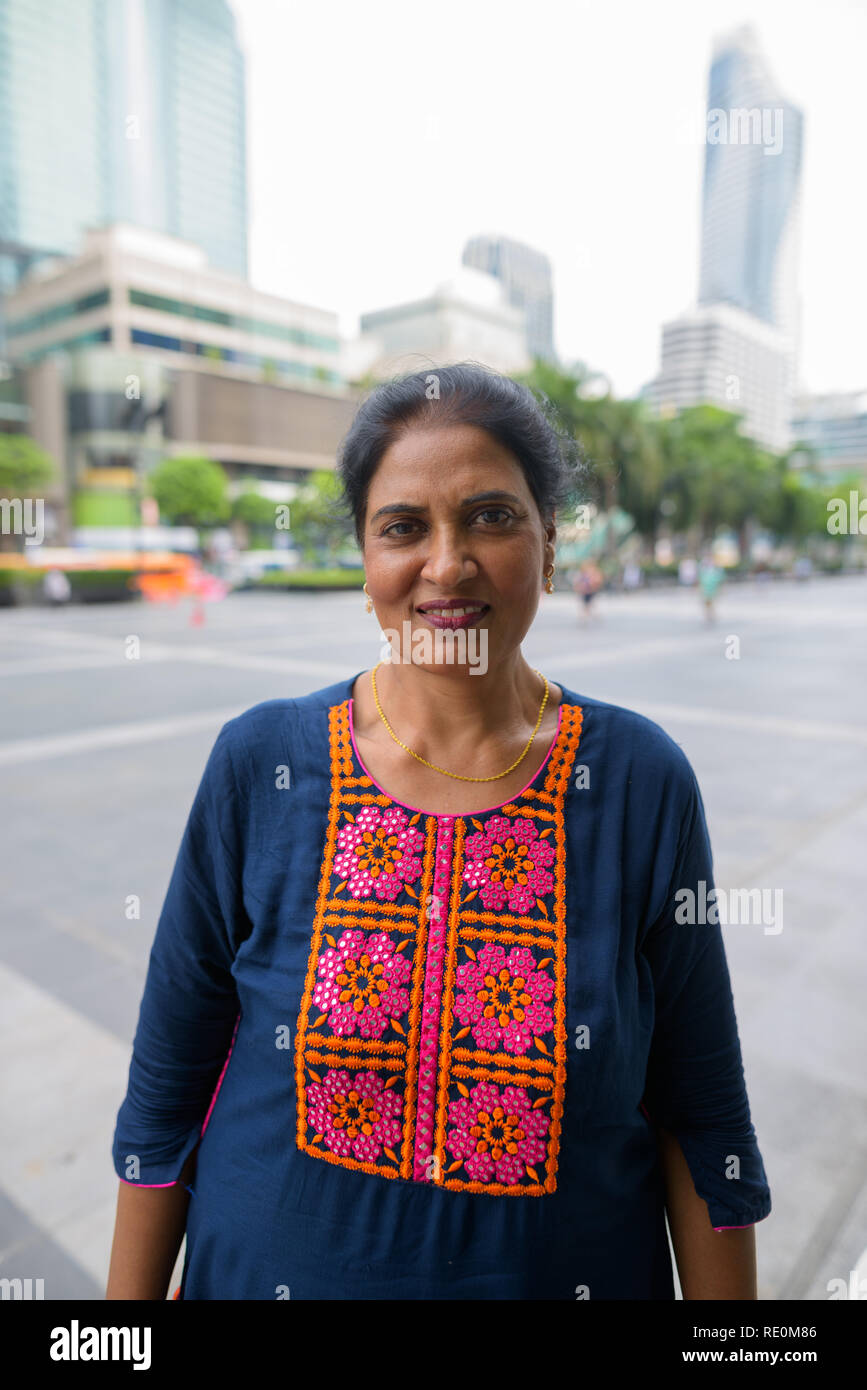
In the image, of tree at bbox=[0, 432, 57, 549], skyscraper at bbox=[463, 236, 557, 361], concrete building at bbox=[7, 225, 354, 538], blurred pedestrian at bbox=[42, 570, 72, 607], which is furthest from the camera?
concrete building at bbox=[7, 225, 354, 538]

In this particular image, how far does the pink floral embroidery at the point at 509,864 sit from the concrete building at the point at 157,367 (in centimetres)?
4637

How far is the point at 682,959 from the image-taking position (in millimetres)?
1124

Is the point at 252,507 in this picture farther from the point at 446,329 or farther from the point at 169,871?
the point at 169,871

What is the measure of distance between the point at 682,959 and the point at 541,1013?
0.20 m

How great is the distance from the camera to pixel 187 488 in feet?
142

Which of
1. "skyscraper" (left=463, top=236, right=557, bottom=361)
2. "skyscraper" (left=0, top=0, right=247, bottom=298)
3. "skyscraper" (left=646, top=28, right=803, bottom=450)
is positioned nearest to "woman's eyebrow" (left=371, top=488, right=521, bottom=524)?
"skyscraper" (left=646, top=28, right=803, bottom=450)

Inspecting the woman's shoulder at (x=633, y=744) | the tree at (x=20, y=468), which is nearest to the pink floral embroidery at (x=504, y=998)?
the woman's shoulder at (x=633, y=744)

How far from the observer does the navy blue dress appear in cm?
104

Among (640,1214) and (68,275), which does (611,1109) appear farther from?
(68,275)

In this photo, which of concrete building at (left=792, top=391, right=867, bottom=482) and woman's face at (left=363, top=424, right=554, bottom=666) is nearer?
woman's face at (left=363, top=424, right=554, bottom=666)

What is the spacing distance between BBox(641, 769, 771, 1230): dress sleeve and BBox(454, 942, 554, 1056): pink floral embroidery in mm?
161

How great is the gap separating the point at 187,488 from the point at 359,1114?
44998mm

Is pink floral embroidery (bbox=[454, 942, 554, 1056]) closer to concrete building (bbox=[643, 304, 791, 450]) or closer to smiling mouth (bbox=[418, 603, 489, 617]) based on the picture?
smiling mouth (bbox=[418, 603, 489, 617])
